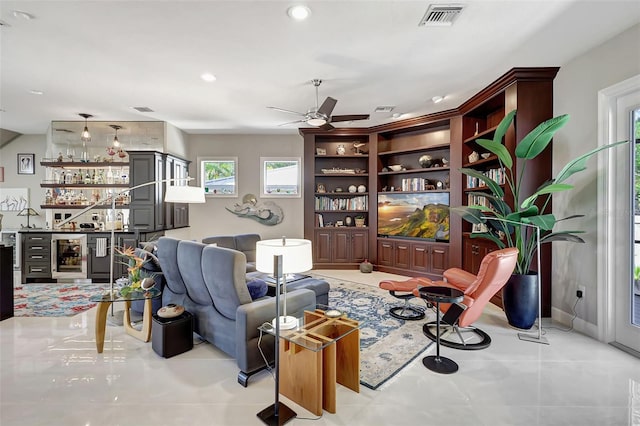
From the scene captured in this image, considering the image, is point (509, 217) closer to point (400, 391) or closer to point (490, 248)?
point (490, 248)

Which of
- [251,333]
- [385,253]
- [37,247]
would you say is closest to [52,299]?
[37,247]

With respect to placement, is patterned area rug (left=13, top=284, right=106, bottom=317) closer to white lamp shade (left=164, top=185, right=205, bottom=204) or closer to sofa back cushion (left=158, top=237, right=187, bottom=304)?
sofa back cushion (left=158, top=237, right=187, bottom=304)

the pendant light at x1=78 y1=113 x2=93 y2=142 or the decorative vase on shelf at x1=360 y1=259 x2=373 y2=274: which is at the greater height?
the pendant light at x1=78 y1=113 x2=93 y2=142

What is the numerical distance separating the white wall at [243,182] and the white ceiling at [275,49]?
A: 1.99m

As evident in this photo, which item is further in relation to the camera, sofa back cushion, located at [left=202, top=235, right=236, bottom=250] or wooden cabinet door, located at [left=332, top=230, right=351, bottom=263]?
wooden cabinet door, located at [left=332, top=230, right=351, bottom=263]

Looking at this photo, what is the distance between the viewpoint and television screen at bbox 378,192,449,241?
5.23m

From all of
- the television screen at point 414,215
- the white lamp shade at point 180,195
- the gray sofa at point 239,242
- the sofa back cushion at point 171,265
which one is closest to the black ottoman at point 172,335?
the sofa back cushion at point 171,265

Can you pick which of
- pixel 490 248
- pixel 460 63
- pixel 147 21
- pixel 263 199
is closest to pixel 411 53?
pixel 460 63

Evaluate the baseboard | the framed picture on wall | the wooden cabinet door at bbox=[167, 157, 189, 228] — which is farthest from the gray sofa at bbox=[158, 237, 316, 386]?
the framed picture on wall

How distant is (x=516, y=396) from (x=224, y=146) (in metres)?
6.59

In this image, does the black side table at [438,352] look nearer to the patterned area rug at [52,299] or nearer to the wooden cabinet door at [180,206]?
the patterned area rug at [52,299]

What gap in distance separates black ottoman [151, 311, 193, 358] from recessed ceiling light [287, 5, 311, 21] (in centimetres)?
290

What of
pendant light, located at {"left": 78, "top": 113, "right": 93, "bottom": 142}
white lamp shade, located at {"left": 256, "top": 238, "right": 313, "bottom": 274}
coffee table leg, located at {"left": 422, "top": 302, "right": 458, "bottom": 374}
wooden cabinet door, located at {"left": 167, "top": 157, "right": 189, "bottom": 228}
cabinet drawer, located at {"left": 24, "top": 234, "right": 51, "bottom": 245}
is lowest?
coffee table leg, located at {"left": 422, "top": 302, "right": 458, "bottom": 374}

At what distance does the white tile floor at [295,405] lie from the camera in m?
1.86
